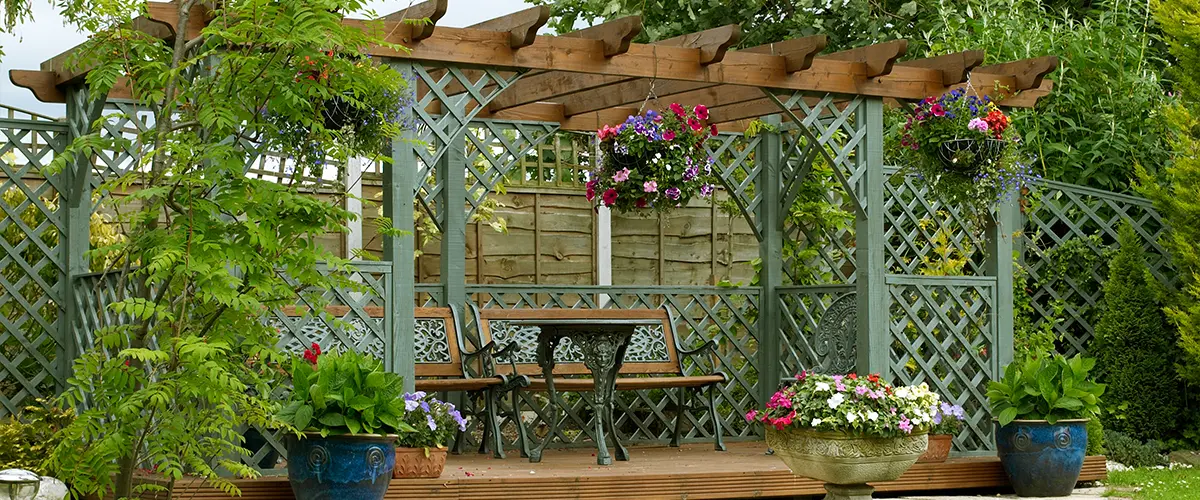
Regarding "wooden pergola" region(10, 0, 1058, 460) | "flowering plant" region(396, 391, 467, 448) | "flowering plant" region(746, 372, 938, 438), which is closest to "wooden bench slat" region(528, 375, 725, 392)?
"wooden pergola" region(10, 0, 1058, 460)

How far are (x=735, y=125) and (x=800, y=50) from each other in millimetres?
1873

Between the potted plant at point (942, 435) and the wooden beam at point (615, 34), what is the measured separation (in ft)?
7.65

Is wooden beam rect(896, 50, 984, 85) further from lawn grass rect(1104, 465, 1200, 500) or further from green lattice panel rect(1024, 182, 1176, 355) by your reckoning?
lawn grass rect(1104, 465, 1200, 500)

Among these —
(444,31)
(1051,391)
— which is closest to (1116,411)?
(1051,391)

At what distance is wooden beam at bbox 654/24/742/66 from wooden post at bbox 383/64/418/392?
132cm

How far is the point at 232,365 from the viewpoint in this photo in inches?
194

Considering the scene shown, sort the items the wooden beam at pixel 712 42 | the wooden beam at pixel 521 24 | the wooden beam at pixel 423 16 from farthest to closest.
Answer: the wooden beam at pixel 712 42
the wooden beam at pixel 521 24
the wooden beam at pixel 423 16

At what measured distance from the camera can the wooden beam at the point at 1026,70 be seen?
721 cm

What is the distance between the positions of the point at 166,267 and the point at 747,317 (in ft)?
14.7

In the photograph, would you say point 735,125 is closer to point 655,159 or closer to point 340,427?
point 655,159

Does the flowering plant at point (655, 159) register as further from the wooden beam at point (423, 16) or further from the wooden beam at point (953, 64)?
the wooden beam at point (423, 16)

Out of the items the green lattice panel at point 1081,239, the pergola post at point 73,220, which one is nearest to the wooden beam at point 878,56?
the green lattice panel at point 1081,239

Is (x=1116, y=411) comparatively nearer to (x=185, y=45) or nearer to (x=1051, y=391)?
(x=1051, y=391)

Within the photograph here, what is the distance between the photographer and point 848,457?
18.8ft
